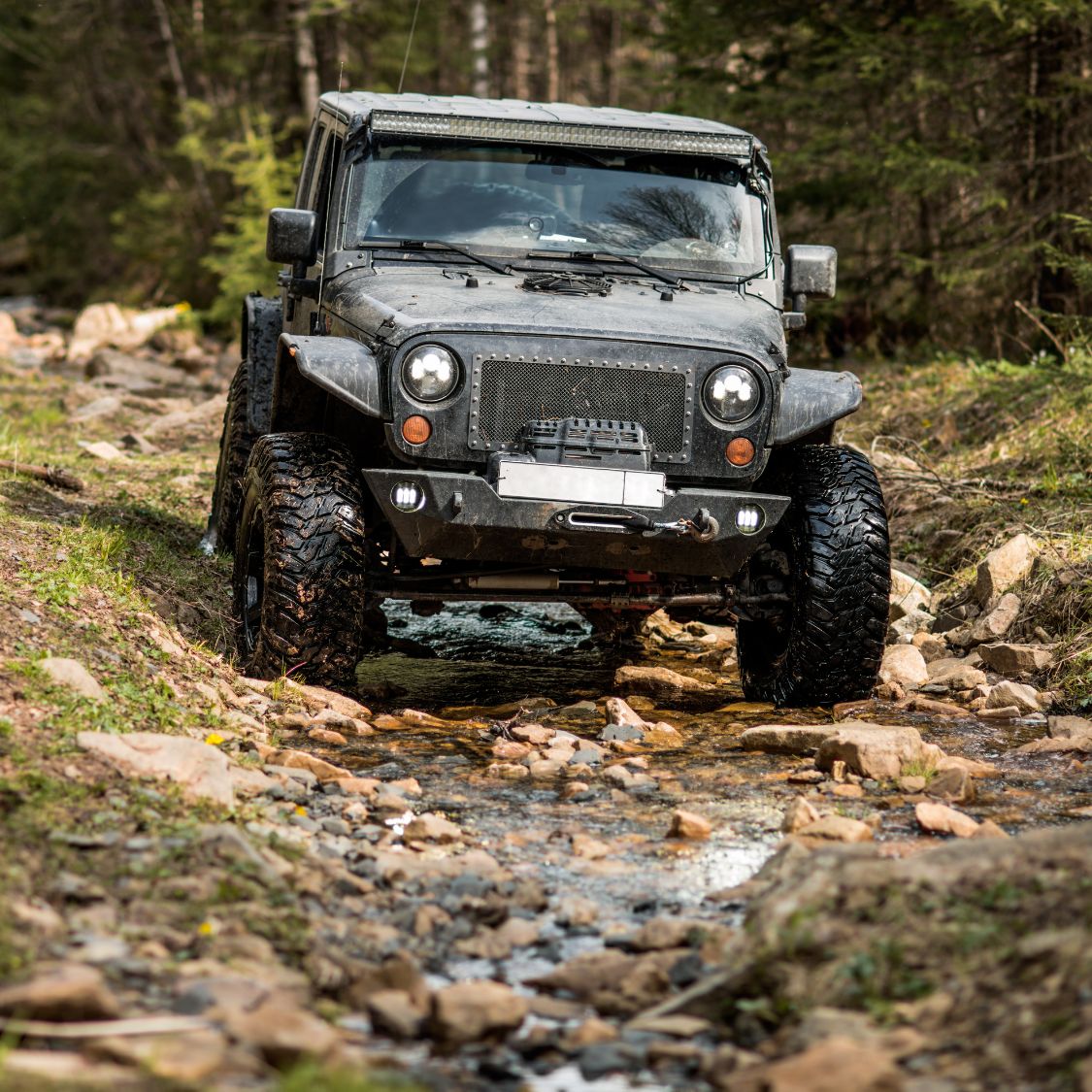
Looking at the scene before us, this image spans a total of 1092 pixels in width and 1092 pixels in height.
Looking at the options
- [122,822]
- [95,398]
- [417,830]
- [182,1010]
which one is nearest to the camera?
[182,1010]

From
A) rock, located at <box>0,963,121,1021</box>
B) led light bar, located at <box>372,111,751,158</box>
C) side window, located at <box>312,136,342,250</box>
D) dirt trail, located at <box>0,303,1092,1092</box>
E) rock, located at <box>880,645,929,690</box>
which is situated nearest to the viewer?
rock, located at <box>0,963,121,1021</box>

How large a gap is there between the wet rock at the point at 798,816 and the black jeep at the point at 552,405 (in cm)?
130

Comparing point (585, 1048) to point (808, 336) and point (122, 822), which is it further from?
point (808, 336)

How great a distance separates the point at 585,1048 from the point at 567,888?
41.2 inches

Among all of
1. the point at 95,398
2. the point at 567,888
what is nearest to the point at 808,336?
the point at 95,398

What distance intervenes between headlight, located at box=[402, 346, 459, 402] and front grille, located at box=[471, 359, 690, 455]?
3.7 inches

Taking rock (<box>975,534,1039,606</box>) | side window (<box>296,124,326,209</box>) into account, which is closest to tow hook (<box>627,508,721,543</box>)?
rock (<box>975,534,1039,606</box>)

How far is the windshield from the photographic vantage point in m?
6.56

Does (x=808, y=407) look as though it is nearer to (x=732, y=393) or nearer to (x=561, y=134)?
(x=732, y=393)

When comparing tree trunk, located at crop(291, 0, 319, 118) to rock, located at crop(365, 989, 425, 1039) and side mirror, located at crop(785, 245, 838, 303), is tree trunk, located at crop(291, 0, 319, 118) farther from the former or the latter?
rock, located at crop(365, 989, 425, 1039)

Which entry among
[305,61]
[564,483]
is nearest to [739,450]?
[564,483]

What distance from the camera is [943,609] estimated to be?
25.8 ft

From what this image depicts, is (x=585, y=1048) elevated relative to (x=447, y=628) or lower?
elevated

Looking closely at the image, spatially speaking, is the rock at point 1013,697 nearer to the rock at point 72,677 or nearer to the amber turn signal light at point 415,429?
the amber turn signal light at point 415,429
